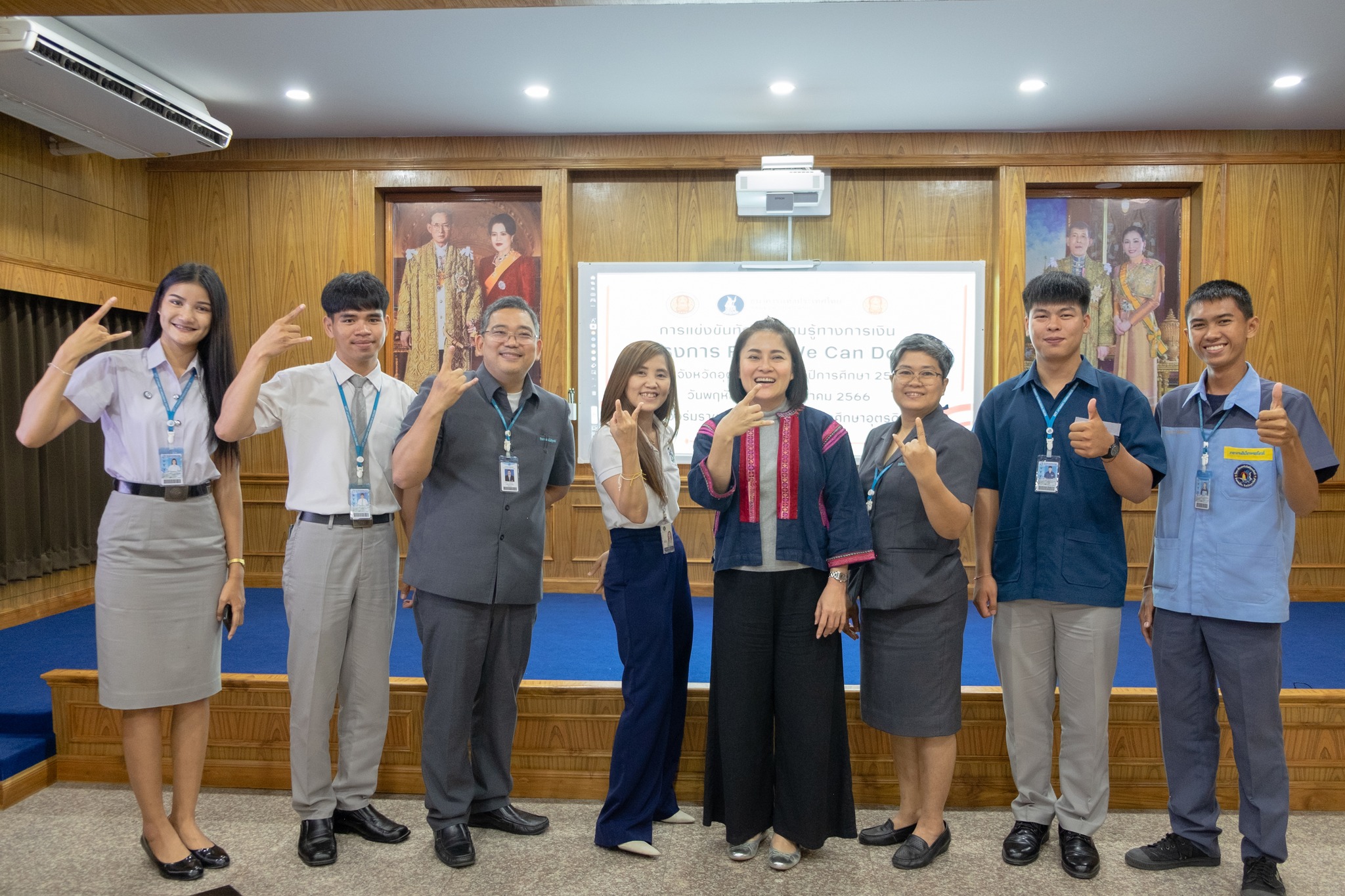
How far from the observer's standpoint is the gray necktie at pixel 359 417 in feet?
7.73

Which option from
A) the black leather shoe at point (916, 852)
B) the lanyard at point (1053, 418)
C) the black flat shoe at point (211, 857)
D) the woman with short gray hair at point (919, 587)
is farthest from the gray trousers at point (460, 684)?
the lanyard at point (1053, 418)

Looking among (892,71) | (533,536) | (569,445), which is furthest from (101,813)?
(892,71)

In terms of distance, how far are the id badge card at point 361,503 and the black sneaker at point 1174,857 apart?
2.42m

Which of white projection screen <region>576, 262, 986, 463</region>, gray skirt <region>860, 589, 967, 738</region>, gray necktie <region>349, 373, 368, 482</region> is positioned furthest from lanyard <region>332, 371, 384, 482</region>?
white projection screen <region>576, 262, 986, 463</region>

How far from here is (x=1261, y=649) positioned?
2.22 m

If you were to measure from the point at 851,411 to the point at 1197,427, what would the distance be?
9.95ft

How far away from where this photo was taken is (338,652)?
7.75 feet

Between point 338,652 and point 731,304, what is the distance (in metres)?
3.59

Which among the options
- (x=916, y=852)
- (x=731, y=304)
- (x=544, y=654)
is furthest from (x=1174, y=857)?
(x=731, y=304)

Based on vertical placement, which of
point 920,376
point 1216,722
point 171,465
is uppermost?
point 920,376

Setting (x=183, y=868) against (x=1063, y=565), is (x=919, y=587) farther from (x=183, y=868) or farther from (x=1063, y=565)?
(x=183, y=868)

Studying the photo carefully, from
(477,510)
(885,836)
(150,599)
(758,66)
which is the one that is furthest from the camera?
(758,66)

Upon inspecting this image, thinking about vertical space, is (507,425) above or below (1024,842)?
above

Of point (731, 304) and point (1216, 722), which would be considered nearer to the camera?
point (1216, 722)
